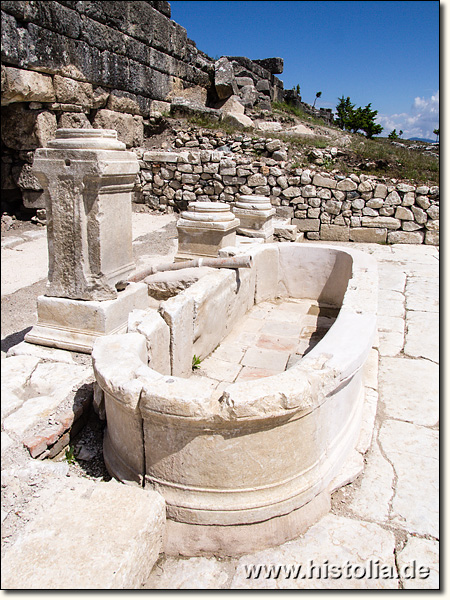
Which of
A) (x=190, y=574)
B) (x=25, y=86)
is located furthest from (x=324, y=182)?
(x=190, y=574)

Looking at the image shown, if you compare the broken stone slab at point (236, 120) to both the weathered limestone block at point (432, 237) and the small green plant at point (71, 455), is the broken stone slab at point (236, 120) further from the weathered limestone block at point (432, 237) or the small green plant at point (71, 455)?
the small green plant at point (71, 455)

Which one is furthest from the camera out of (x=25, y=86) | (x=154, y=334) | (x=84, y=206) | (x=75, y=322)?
→ (x=25, y=86)

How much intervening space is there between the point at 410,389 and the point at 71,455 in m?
2.67

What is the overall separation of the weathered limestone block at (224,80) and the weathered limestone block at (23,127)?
7.12m

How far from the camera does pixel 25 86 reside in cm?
774

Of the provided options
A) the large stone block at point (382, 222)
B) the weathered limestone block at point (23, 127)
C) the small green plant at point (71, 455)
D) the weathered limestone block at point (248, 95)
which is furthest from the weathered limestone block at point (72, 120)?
the small green plant at point (71, 455)

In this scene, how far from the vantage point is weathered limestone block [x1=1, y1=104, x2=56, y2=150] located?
820 centimetres

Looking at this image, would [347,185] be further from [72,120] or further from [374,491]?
[374,491]

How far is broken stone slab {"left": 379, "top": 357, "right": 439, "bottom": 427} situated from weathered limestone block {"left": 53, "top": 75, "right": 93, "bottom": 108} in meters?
7.65

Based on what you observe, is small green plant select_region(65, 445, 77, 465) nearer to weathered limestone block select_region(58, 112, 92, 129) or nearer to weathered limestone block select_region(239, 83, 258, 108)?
weathered limestone block select_region(58, 112, 92, 129)

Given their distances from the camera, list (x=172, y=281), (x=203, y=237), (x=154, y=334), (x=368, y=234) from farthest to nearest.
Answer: (x=368, y=234)
(x=203, y=237)
(x=172, y=281)
(x=154, y=334)

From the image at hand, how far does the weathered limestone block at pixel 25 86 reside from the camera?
292 inches

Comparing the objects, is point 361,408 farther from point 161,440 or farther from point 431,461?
point 161,440

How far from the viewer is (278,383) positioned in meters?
2.18
